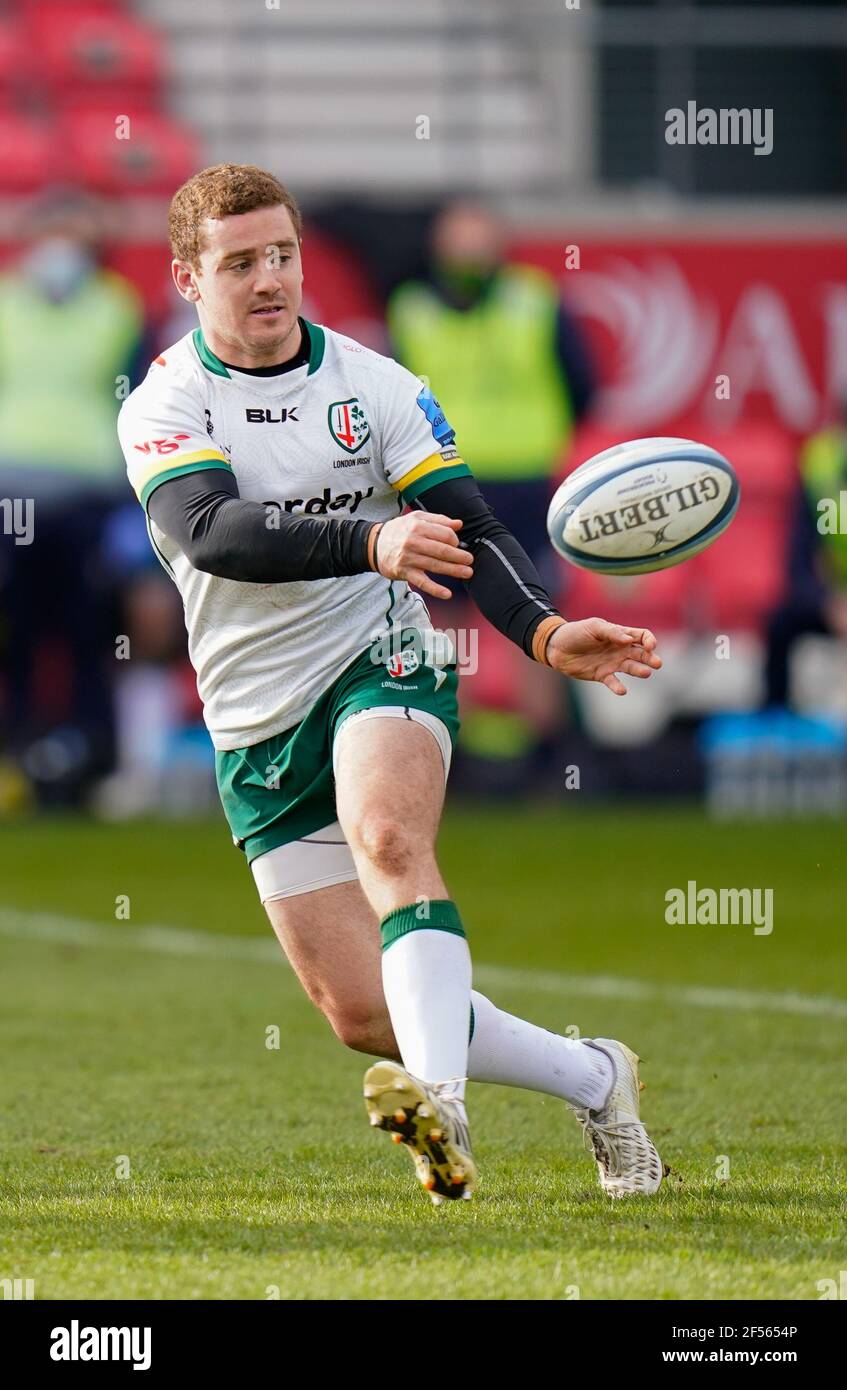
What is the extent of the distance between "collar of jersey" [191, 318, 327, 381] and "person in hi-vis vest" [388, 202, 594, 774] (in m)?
A: 10.0

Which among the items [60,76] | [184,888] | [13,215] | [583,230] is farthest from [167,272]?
[184,888]

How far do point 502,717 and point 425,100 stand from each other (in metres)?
7.31

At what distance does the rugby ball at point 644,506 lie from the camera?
185 inches

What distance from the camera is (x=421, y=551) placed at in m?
4.11

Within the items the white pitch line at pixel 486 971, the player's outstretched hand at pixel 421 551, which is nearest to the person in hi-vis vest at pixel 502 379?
the white pitch line at pixel 486 971

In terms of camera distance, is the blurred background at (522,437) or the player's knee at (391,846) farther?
the blurred background at (522,437)

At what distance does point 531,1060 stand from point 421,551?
1.21m

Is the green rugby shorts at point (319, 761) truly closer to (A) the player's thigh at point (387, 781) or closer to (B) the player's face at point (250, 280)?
(A) the player's thigh at point (387, 781)

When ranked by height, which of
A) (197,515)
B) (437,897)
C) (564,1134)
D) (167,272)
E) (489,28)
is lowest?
(564,1134)

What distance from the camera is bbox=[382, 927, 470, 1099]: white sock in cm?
421

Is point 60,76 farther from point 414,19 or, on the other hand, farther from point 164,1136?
point 164,1136

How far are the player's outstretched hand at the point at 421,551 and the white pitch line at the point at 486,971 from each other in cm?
390

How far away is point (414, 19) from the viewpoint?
2008 cm

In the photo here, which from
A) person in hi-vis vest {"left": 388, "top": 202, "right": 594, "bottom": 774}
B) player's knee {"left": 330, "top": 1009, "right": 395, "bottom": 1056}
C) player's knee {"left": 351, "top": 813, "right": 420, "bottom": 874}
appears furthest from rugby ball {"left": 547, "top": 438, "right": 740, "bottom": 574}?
person in hi-vis vest {"left": 388, "top": 202, "right": 594, "bottom": 774}
